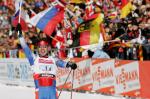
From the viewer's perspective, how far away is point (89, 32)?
12.7m

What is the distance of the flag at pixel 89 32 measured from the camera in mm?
12547

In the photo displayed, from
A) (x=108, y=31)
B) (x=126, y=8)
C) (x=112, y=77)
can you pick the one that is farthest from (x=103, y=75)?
(x=126, y=8)

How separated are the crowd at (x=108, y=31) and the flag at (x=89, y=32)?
0.19m

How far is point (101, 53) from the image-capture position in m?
12.7

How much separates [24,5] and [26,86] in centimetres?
322

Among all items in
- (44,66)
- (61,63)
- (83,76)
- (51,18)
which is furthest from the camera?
(83,76)

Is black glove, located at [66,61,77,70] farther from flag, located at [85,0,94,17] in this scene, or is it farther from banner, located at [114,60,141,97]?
flag, located at [85,0,94,17]

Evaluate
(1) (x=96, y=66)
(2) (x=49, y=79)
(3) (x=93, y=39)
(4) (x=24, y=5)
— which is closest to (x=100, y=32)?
(3) (x=93, y=39)

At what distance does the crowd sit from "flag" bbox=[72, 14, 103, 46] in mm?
194

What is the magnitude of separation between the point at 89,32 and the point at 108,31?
55 cm

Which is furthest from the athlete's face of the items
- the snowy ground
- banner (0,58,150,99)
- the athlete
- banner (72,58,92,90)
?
banner (72,58,92,90)

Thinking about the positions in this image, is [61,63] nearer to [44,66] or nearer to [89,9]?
[44,66]

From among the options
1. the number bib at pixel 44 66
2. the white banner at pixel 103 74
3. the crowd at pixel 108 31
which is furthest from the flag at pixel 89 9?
the number bib at pixel 44 66

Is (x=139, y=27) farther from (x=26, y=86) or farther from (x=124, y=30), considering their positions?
(x=26, y=86)
